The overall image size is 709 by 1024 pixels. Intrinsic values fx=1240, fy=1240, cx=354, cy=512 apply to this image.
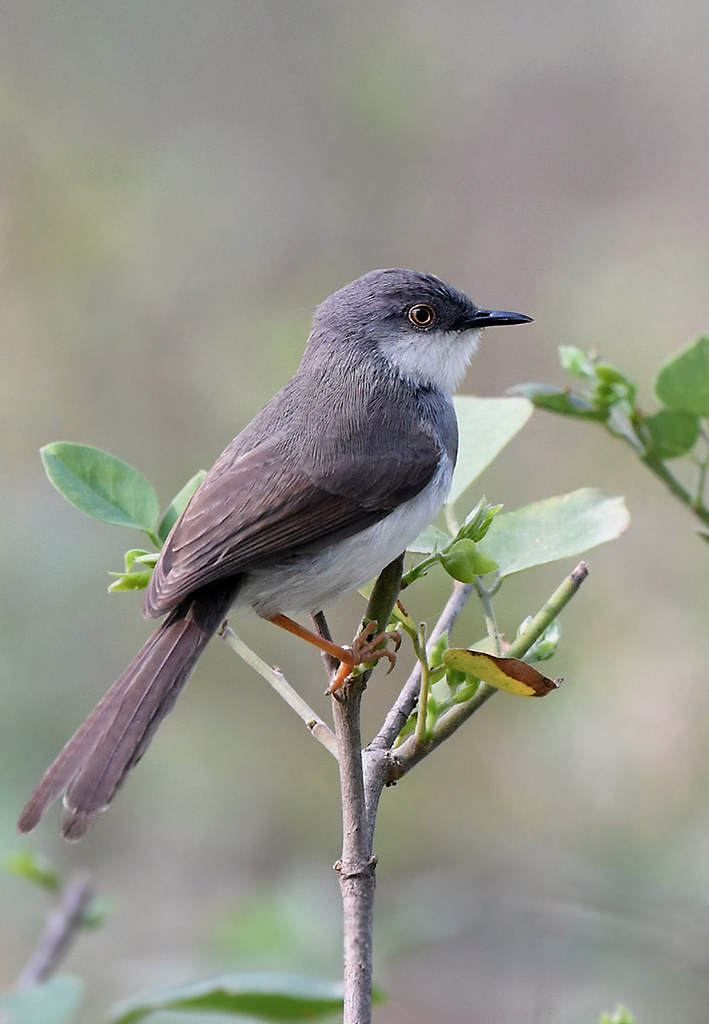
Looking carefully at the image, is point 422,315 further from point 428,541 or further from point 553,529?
point 553,529

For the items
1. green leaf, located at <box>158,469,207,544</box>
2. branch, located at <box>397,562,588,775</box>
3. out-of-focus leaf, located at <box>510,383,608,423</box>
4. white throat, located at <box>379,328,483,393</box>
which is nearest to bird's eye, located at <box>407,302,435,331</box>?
white throat, located at <box>379,328,483,393</box>

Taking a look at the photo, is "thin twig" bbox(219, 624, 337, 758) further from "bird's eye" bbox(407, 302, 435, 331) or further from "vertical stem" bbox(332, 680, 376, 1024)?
"bird's eye" bbox(407, 302, 435, 331)

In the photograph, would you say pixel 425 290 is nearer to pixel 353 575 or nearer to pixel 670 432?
pixel 353 575

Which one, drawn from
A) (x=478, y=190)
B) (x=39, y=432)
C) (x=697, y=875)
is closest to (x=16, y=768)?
(x=39, y=432)

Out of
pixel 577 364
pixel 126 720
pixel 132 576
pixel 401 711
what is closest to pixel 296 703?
pixel 401 711

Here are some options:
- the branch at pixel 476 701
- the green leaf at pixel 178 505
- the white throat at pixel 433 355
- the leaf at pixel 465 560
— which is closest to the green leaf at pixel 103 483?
the green leaf at pixel 178 505

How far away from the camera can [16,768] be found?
4977mm

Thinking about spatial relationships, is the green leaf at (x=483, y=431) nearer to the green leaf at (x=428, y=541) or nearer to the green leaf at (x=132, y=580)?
the green leaf at (x=428, y=541)

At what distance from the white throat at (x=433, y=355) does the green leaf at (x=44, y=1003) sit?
1859mm

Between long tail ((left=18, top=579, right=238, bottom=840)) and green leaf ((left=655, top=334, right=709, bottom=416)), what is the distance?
1.04 metres

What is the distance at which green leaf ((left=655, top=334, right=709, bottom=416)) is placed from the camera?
7.53 ft

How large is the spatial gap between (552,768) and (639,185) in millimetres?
5504

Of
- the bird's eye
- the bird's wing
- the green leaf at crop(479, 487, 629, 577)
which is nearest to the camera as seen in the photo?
the green leaf at crop(479, 487, 629, 577)

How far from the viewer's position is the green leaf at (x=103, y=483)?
2145mm
